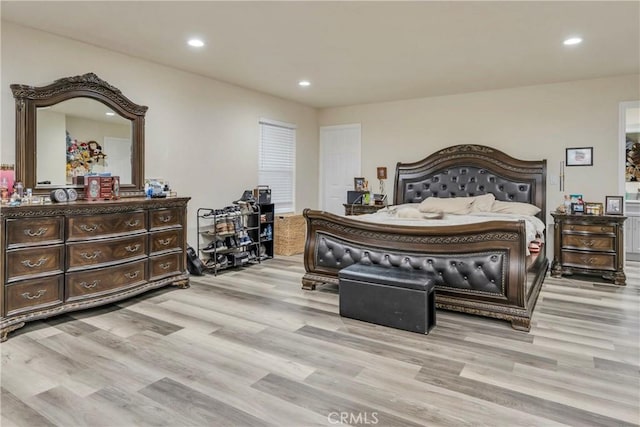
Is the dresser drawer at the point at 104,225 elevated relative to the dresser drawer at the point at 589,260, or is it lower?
elevated

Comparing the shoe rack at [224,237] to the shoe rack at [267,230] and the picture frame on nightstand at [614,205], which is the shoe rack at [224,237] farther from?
the picture frame on nightstand at [614,205]

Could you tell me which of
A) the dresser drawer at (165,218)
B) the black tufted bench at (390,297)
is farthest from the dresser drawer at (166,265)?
the black tufted bench at (390,297)

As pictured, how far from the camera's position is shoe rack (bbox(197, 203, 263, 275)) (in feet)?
16.6

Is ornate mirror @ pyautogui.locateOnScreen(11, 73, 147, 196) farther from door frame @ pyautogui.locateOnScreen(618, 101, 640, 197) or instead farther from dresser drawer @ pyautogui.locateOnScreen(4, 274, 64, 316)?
door frame @ pyautogui.locateOnScreen(618, 101, 640, 197)

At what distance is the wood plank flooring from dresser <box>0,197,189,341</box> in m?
0.20

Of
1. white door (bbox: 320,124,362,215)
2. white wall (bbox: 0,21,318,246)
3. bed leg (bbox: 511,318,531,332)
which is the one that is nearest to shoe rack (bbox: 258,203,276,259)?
white wall (bbox: 0,21,318,246)

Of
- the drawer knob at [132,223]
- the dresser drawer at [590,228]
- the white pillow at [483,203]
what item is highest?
the white pillow at [483,203]

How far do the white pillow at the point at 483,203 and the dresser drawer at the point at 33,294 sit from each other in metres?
4.71

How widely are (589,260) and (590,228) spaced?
381 millimetres

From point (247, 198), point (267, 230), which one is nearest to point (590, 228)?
point (267, 230)

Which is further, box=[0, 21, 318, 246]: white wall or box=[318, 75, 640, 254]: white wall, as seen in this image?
box=[318, 75, 640, 254]: white wall

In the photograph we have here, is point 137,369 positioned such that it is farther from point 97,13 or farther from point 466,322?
point 97,13

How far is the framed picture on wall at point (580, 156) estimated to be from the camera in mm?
5250

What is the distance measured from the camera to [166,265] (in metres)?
4.21
